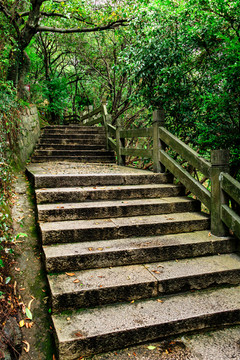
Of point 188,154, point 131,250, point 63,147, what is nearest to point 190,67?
point 188,154

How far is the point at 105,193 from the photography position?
4.28 meters

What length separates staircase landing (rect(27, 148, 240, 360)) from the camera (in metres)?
2.41

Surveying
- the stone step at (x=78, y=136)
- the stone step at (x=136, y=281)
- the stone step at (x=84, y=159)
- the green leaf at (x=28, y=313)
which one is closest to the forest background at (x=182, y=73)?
the green leaf at (x=28, y=313)

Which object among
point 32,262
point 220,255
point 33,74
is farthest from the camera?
point 33,74

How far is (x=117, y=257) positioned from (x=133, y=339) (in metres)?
0.90

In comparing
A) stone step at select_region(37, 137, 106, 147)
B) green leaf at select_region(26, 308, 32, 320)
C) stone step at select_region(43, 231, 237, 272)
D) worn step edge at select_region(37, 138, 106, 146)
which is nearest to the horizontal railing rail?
stone step at select_region(43, 231, 237, 272)

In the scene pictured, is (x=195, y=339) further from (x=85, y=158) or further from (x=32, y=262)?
(x=85, y=158)

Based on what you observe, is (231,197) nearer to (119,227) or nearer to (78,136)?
(119,227)

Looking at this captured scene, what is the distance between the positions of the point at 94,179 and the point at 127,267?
1939mm

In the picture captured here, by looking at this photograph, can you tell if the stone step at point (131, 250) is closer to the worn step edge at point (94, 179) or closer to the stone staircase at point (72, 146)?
the worn step edge at point (94, 179)

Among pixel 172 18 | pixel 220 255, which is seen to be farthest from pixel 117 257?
pixel 172 18

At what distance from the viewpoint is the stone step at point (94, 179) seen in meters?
4.36

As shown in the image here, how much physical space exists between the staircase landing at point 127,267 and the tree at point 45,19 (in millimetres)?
4877

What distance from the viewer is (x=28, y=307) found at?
8.62 feet
